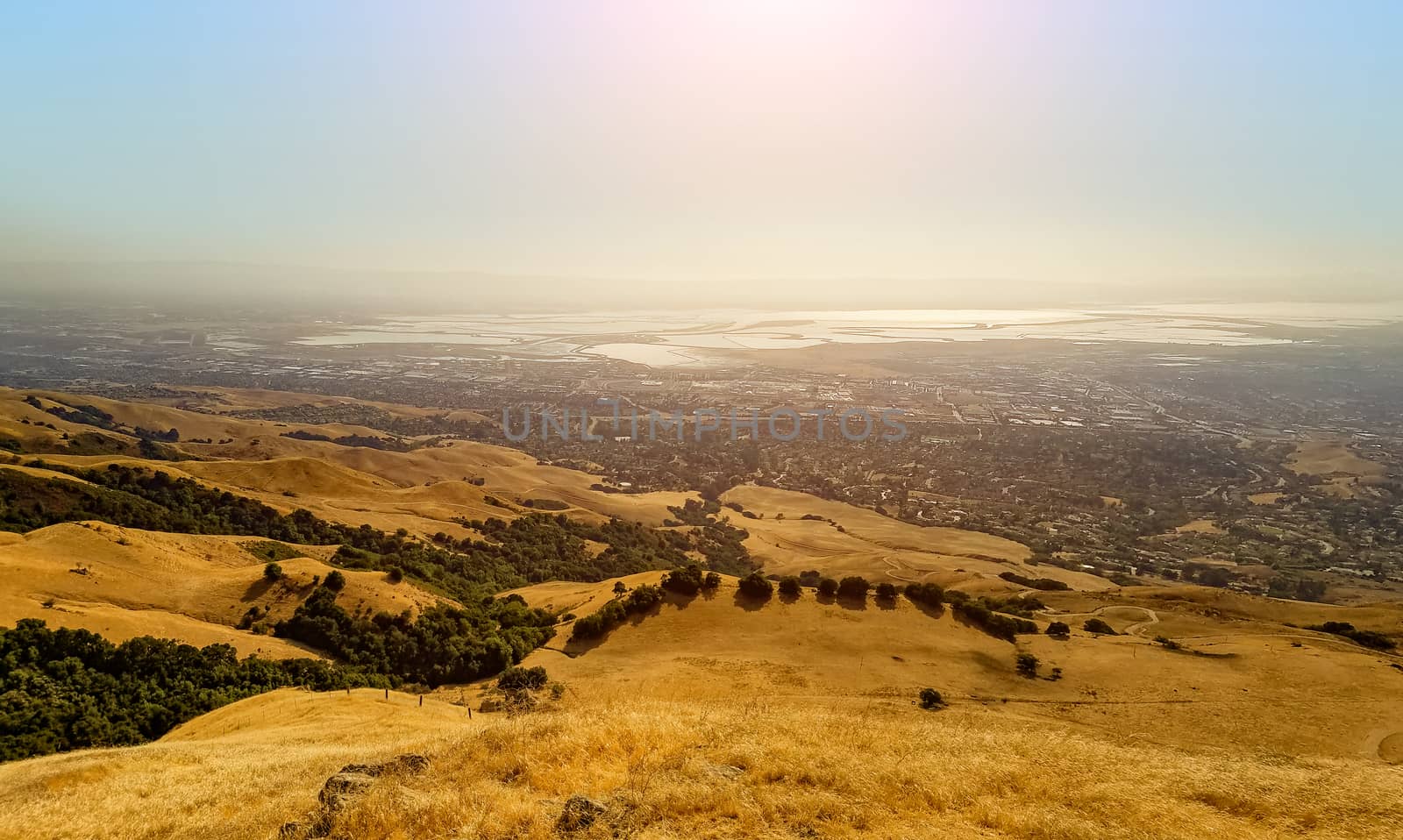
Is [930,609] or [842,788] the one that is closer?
[842,788]

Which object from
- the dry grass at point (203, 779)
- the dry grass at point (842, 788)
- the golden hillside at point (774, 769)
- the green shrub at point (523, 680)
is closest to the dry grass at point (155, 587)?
the golden hillside at point (774, 769)

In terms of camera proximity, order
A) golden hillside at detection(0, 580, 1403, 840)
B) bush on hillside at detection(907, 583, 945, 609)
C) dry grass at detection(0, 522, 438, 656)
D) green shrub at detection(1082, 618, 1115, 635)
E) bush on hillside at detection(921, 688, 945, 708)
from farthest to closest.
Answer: bush on hillside at detection(907, 583, 945, 609) → green shrub at detection(1082, 618, 1115, 635) → dry grass at detection(0, 522, 438, 656) → bush on hillside at detection(921, 688, 945, 708) → golden hillside at detection(0, 580, 1403, 840)

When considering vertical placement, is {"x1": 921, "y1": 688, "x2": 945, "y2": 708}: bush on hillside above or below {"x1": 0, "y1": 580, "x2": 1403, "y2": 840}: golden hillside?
below

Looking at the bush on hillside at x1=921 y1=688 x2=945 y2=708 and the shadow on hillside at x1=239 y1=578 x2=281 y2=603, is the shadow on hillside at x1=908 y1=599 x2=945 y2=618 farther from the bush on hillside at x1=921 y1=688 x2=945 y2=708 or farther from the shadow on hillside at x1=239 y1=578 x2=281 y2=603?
the shadow on hillside at x1=239 y1=578 x2=281 y2=603

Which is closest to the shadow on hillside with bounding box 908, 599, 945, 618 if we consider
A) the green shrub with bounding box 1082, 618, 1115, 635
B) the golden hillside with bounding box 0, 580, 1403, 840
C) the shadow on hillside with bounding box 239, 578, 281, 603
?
the green shrub with bounding box 1082, 618, 1115, 635

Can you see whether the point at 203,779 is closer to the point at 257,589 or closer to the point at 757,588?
the point at 257,589

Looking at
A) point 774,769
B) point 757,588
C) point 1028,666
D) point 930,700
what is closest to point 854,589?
point 757,588

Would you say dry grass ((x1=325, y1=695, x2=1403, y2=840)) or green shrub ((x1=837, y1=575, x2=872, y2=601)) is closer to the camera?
dry grass ((x1=325, y1=695, x2=1403, y2=840))

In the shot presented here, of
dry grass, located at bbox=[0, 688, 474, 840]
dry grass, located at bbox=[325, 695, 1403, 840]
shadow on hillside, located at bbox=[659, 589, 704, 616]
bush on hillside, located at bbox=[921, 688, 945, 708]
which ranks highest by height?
dry grass, located at bbox=[325, 695, 1403, 840]
